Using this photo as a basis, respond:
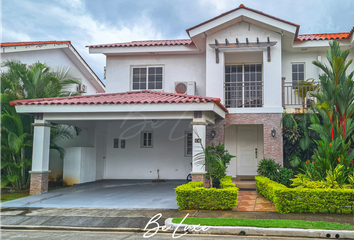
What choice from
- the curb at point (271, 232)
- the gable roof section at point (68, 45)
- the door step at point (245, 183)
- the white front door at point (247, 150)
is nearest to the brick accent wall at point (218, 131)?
the door step at point (245, 183)

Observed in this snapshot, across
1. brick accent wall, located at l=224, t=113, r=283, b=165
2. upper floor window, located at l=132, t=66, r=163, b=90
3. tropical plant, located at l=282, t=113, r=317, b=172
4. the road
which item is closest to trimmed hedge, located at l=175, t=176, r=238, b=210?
the road

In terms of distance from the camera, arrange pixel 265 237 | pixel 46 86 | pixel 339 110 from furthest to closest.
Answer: pixel 46 86 → pixel 339 110 → pixel 265 237

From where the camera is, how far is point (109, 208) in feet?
28.8

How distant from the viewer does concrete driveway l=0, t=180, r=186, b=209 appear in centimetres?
917

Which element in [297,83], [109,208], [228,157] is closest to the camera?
[109,208]

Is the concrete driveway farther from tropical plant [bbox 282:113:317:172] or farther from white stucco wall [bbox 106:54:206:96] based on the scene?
tropical plant [bbox 282:113:317:172]

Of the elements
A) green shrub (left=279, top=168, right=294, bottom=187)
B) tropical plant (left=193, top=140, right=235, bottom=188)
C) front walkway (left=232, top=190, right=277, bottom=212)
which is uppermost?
tropical plant (left=193, top=140, right=235, bottom=188)

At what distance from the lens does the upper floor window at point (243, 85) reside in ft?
42.8

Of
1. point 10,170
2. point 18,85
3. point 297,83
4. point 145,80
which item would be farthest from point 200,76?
point 10,170

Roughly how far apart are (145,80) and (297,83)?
22.9ft

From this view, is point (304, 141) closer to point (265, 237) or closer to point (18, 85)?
point (265, 237)

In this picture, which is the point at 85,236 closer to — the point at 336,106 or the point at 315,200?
the point at 315,200

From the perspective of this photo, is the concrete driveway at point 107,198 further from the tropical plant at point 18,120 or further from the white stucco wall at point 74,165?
the tropical plant at point 18,120

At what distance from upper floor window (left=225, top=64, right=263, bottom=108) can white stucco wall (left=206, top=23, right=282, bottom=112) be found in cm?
45
